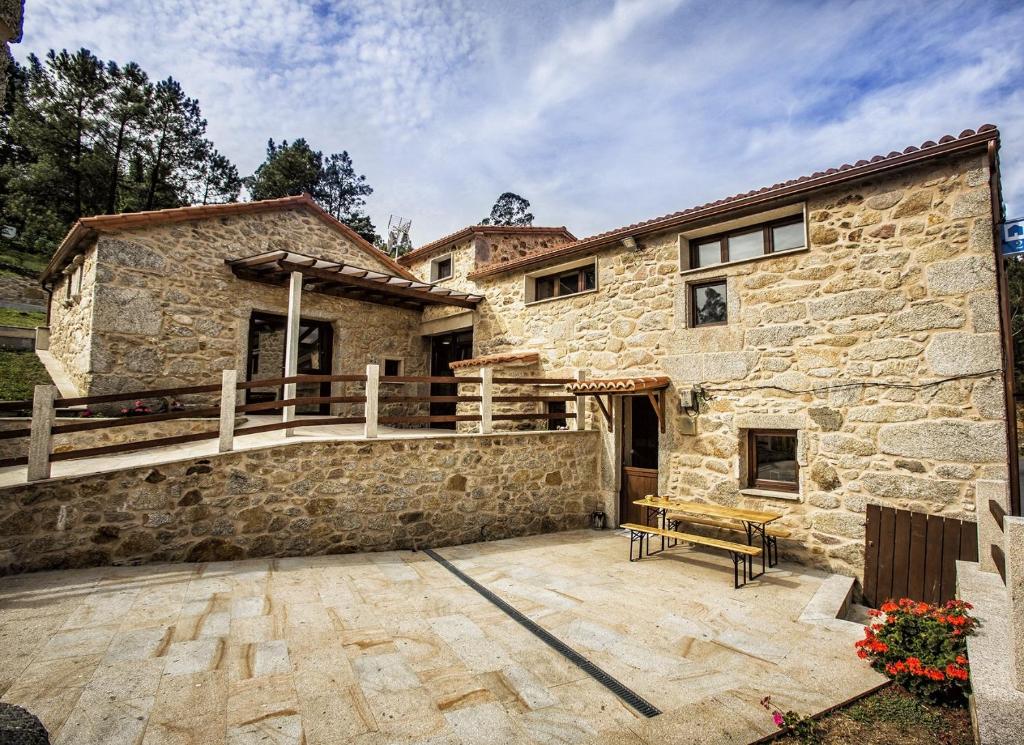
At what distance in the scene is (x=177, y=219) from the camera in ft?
26.8

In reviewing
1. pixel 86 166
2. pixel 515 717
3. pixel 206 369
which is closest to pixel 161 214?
pixel 206 369

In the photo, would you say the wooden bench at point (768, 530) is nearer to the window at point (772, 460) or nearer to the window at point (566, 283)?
the window at point (772, 460)

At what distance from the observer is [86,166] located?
59.5 feet

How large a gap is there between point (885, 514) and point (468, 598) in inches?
175

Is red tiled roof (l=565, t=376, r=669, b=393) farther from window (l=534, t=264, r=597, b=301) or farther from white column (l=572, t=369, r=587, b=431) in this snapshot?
window (l=534, t=264, r=597, b=301)

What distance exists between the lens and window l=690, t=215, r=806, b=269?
20.3 ft

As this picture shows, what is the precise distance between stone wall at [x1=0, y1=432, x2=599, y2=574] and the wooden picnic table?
5.29ft

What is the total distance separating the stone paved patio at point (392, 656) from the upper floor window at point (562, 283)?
5083 mm

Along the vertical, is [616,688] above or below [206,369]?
below

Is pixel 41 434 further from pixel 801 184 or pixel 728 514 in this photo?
pixel 801 184

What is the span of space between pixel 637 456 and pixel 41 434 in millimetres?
7317

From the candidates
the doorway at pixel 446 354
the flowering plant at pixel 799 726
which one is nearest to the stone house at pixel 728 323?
the doorway at pixel 446 354

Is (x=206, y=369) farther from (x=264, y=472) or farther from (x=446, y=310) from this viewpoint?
(x=446, y=310)

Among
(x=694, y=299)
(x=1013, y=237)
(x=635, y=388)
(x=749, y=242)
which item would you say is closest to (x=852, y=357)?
(x=1013, y=237)
